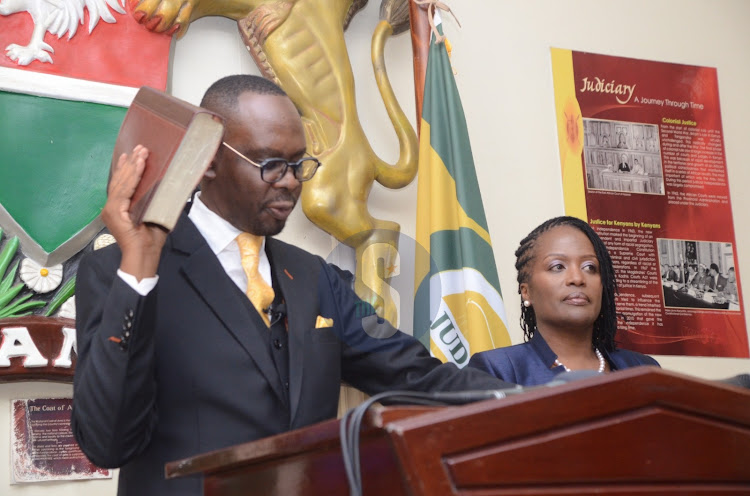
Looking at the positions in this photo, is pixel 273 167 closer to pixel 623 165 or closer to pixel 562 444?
pixel 562 444

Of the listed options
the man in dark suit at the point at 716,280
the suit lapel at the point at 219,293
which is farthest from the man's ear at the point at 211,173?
the man in dark suit at the point at 716,280

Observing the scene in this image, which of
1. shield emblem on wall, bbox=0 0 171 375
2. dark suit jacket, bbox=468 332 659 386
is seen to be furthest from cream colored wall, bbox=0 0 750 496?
dark suit jacket, bbox=468 332 659 386

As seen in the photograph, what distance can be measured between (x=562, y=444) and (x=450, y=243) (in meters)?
2.25

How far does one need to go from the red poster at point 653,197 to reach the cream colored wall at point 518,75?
0.24 ft

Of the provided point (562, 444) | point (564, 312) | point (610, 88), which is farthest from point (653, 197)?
point (562, 444)

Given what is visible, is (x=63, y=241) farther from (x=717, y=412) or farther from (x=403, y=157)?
(x=717, y=412)

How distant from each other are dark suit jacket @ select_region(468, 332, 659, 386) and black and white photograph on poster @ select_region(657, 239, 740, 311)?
5.17ft

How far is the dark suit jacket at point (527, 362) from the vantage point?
2.21m

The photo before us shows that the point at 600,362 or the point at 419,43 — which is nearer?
the point at 600,362

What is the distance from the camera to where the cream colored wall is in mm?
3220

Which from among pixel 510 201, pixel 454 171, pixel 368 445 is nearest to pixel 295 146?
pixel 368 445

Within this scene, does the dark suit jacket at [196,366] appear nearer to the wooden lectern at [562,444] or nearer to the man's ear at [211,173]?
the man's ear at [211,173]

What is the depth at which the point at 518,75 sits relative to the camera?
377 centimetres

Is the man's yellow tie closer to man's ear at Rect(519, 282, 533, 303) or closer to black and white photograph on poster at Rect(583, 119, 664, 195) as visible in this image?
man's ear at Rect(519, 282, 533, 303)
